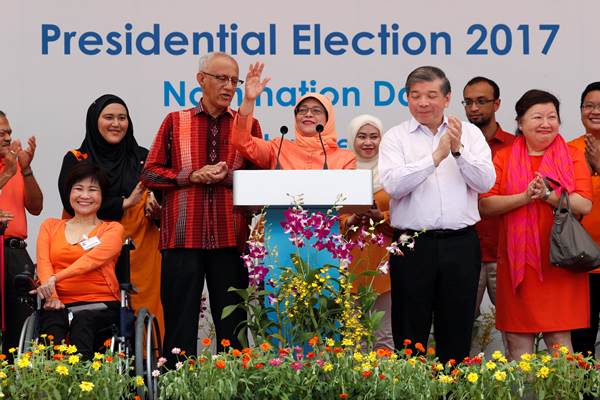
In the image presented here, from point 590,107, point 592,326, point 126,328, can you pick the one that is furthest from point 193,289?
point 590,107

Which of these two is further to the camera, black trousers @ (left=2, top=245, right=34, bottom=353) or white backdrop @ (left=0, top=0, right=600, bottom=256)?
white backdrop @ (left=0, top=0, right=600, bottom=256)

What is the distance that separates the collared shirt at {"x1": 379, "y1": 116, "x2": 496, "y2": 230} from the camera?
507cm

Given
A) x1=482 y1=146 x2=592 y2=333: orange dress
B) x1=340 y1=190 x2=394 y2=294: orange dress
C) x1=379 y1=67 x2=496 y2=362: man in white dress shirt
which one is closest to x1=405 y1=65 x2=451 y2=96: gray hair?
x1=379 y1=67 x2=496 y2=362: man in white dress shirt

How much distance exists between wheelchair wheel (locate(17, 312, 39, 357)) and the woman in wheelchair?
2.9 inches

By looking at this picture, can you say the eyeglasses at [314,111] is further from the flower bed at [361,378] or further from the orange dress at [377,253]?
the flower bed at [361,378]

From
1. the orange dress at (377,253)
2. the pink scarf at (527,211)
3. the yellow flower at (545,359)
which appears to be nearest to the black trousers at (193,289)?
the orange dress at (377,253)

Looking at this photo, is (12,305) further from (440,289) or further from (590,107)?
(590,107)

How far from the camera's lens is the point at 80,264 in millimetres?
5348

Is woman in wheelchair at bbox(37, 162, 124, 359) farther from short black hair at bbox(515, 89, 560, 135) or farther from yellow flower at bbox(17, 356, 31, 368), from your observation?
short black hair at bbox(515, 89, 560, 135)

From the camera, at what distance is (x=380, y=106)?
22.4 ft

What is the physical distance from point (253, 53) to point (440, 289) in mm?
2221

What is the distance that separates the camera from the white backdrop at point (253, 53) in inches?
268

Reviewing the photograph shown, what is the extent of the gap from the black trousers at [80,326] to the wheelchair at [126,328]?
0.04 metres

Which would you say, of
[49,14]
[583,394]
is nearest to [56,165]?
[49,14]
